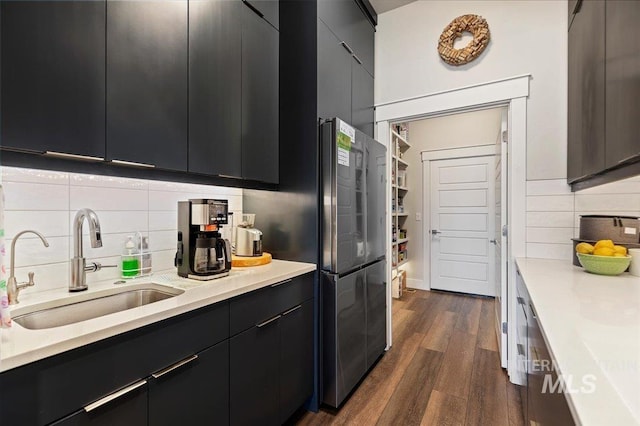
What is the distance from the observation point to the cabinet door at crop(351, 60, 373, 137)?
7.93 feet

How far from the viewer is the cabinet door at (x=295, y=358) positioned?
5.26 ft

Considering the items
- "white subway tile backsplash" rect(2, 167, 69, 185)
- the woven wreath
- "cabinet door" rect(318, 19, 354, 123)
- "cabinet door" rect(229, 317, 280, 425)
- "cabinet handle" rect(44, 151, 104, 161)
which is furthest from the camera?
the woven wreath

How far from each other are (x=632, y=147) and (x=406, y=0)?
7.56 feet

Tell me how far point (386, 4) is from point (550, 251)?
246 centimetres

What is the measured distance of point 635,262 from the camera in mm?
1624

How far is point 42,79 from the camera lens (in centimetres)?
99

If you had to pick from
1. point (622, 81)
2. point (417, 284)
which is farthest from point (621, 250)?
point (417, 284)

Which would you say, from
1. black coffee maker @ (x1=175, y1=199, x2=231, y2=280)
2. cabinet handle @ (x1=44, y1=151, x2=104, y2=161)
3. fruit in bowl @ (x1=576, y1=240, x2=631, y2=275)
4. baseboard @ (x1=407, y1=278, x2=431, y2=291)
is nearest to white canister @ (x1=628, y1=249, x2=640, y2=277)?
fruit in bowl @ (x1=576, y1=240, x2=631, y2=275)

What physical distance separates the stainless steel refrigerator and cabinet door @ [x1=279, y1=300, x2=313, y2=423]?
0.12 metres

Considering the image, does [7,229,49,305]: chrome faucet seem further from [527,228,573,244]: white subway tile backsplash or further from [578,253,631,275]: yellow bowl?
[527,228,573,244]: white subway tile backsplash

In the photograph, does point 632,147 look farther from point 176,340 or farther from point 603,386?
point 176,340

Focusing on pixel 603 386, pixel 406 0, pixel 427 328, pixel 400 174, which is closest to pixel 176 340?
pixel 603 386

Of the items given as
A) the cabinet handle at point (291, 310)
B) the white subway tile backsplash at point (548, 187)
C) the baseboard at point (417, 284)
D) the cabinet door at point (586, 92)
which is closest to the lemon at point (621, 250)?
the cabinet door at point (586, 92)

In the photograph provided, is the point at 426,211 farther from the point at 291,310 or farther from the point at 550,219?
the point at 291,310
